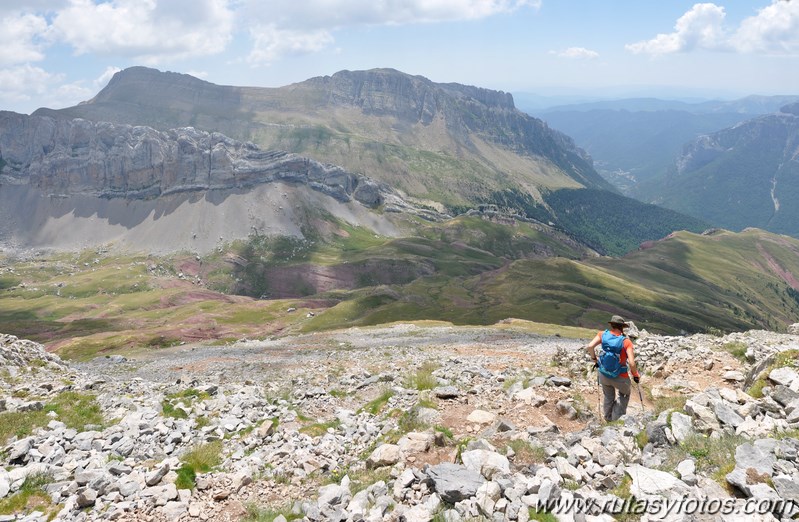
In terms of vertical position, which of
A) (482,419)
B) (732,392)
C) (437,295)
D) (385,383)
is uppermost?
(732,392)

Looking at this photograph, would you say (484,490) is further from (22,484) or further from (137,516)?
(22,484)

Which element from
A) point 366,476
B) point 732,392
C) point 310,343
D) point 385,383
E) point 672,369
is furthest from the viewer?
point 310,343

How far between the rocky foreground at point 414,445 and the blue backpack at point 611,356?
5.83 feet

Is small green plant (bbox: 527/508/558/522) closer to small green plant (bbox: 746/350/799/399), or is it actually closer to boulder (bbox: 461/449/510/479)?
boulder (bbox: 461/449/510/479)

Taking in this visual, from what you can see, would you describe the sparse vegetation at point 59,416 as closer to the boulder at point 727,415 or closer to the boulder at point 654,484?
the boulder at point 654,484

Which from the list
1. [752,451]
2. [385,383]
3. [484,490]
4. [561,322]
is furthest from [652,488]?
[561,322]

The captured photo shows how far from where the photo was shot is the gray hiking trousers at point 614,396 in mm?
17688

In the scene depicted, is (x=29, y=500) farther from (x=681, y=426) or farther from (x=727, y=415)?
(x=727, y=415)

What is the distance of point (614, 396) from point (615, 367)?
1.78 meters

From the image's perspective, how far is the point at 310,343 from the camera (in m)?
64.2

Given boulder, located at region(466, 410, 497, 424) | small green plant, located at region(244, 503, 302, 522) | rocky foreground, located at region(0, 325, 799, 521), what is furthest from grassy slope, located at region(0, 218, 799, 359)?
small green plant, located at region(244, 503, 302, 522)

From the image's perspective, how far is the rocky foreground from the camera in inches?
455

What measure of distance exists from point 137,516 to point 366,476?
270 inches

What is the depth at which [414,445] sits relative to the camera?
15.8 meters
